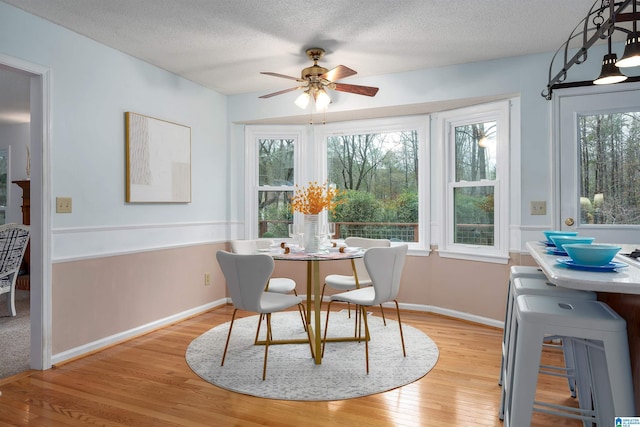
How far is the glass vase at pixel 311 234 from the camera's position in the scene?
3.13 m

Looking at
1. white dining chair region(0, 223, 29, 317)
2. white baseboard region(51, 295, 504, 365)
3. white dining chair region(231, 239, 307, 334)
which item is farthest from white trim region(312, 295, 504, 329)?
white dining chair region(0, 223, 29, 317)

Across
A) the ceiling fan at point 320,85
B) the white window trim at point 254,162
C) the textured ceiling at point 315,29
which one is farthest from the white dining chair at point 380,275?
the white window trim at point 254,162

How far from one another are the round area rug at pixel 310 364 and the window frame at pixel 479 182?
994mm

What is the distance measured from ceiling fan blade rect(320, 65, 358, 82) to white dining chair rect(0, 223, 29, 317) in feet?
11.3

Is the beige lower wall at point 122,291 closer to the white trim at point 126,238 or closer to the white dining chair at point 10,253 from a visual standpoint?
the white trim at point 126,238

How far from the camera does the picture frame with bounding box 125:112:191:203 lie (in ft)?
11.7

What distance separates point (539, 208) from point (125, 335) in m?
3.69

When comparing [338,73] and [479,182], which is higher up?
[338,73]

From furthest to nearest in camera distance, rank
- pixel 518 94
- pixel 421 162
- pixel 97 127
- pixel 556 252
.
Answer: pixel 421 162 < pixel 518 94 < pixel 97 127 < pixel 556 252

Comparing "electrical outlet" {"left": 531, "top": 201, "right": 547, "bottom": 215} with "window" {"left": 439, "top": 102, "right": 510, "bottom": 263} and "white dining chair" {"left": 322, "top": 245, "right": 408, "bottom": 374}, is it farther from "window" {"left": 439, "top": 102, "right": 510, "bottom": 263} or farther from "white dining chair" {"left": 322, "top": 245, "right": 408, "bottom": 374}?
"white dining chair" {"left": 322, "top": 245, "right": 408, "bottom": 374}

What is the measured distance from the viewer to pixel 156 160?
381cm

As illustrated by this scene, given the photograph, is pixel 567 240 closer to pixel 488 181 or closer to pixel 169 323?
pixel 488 181

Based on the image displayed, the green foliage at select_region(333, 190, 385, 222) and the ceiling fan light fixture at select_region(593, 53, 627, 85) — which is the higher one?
the ceiling fan light fixture at select_region(593, 53, 627, 85)

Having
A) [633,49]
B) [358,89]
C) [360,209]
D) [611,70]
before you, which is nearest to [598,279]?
[633,49]
